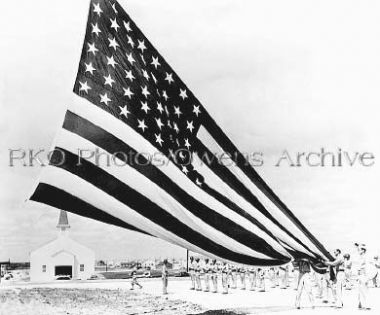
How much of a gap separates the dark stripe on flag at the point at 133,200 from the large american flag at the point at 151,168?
14 mm

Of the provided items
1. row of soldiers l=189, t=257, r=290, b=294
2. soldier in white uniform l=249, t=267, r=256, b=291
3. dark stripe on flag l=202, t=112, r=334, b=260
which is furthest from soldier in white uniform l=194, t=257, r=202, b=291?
dark stripe on flag l=202, t=112, r=334, b=260

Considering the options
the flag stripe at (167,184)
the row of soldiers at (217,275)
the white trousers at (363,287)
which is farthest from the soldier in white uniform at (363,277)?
the row of soldiers at (217,275)

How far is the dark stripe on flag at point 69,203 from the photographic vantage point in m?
7.66

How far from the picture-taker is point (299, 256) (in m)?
8.93

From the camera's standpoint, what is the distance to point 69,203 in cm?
778

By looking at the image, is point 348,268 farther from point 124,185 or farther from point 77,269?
point 77,269

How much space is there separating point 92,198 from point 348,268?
8125 millimetres

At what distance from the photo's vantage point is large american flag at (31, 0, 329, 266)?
25.8 ft

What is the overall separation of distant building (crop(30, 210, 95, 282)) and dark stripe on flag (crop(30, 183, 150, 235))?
41.4 m

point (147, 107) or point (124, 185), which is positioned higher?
point (147, 107)

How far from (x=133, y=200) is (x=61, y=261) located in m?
42.9

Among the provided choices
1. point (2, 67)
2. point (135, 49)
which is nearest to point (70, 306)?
point (2, 67)

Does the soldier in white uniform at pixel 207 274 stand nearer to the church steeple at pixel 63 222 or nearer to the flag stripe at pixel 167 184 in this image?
the flag stripe at pixel 167 184

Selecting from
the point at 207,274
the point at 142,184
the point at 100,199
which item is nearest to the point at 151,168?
the point at 142,184
